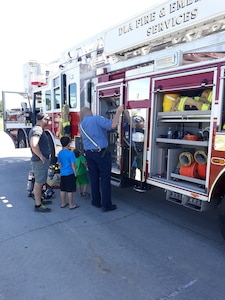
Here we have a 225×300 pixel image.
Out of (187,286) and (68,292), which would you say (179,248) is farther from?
(68,292)

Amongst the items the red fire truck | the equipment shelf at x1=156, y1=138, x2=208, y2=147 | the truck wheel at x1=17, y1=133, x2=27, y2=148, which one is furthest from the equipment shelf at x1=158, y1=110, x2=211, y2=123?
the truck wheel at x1=17, y1=133, x2=27, y2=148

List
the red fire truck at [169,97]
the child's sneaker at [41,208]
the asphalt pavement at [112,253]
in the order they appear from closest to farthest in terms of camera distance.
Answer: the asphalt pavement at [112,253]
the red fire truck at [169,97]
the child's sneaker at [41,208]

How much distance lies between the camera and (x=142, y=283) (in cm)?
271

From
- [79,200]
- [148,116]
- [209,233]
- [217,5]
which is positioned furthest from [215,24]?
[79,200]

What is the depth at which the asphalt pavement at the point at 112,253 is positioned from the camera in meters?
2.62

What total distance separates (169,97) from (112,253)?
7.28 feet

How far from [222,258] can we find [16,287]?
2209 millimetres

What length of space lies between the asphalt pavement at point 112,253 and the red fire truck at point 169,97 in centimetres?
50

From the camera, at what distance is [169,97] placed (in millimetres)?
3959

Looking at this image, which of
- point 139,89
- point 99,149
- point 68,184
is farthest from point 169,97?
point 68,184

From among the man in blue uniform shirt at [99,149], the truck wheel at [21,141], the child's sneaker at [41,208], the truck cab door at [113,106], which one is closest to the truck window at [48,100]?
the truck cab door at [113,106]

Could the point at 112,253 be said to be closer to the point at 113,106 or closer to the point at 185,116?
the point at 185,116

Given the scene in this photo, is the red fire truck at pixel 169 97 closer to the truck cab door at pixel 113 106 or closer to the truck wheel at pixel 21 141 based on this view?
the truck cab door at pixel 113 106

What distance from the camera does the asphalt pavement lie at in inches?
103
